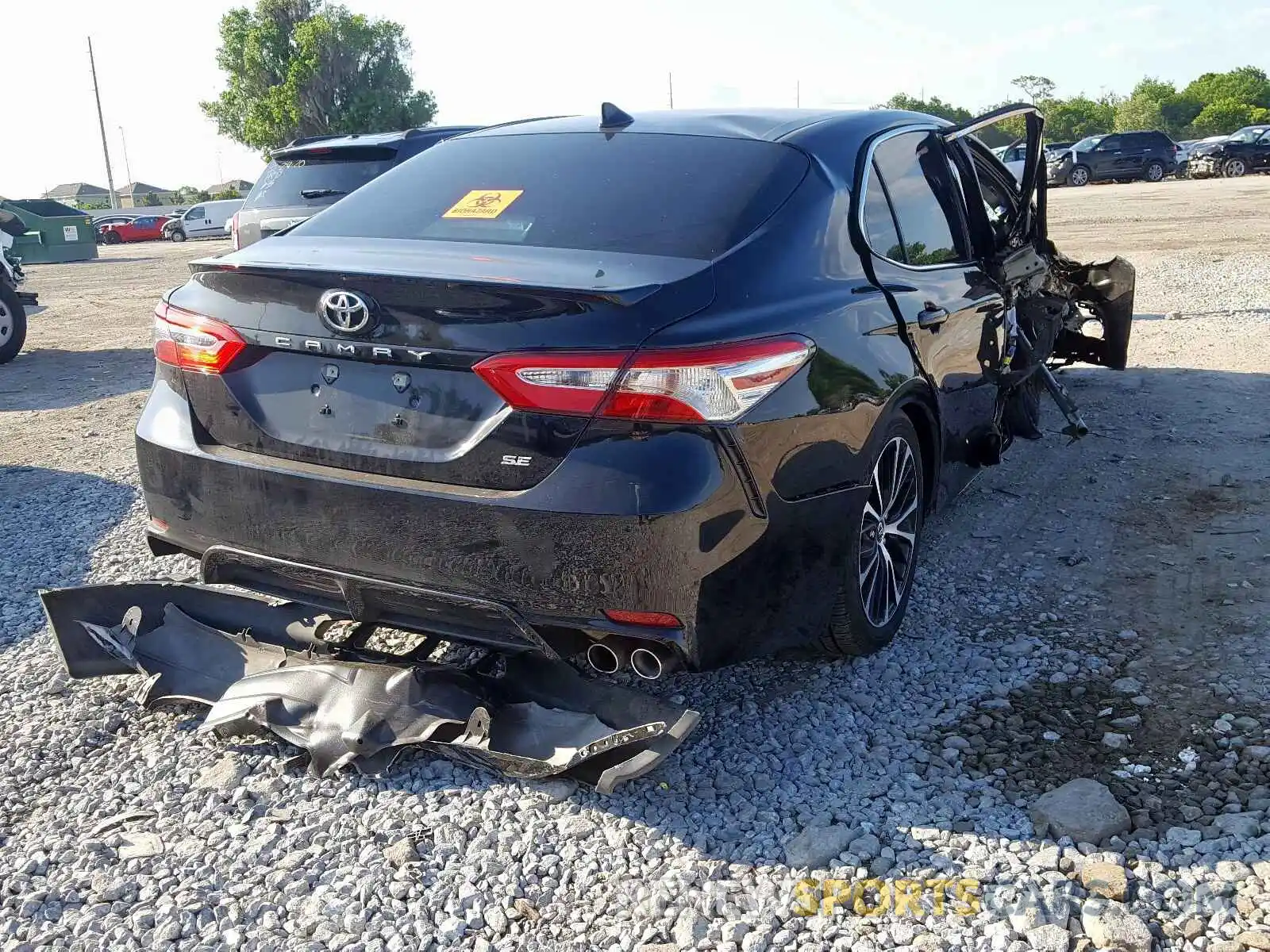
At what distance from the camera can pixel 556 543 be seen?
8.74 feet

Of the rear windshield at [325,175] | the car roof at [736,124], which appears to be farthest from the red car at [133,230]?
the car roof at [736,124]

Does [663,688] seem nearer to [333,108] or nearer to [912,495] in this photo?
[912,495]

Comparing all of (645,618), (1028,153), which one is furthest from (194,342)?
(1028,153)

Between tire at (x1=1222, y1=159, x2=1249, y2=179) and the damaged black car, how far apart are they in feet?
127

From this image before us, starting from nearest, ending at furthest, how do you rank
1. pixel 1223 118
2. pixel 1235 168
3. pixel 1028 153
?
pixel 1028 153, pixel 1235 168, pixel 1223 118

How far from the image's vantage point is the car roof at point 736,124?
3.59 m

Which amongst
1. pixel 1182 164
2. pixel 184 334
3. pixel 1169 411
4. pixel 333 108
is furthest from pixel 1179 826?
pixel 333 108

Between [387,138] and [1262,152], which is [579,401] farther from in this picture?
[1262,152]

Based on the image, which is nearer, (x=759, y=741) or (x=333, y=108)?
(x=759, y=741)

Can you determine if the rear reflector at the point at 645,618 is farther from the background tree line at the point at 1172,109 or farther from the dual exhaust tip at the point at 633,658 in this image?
the background tree line at the point at 1172,109

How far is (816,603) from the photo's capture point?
3.06 m

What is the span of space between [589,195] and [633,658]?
4.61 ft

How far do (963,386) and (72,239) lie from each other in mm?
27258

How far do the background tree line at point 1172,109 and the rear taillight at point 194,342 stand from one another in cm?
5920
